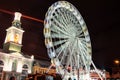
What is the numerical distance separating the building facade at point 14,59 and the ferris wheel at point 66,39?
16772 mm

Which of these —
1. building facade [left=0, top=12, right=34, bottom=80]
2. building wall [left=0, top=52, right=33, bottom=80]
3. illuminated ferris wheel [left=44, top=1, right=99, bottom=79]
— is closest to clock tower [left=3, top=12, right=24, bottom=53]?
building facade [left=0, top=12, right=34, bottom=80]

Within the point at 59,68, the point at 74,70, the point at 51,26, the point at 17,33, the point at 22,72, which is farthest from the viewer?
the point at 17,33

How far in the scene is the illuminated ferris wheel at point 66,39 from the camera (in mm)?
28531

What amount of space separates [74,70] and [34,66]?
21978mm

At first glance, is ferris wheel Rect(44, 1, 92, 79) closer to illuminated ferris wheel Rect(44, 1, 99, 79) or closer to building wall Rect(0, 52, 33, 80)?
illuminated ferris wheel Rect(44, 1, 99, 79)

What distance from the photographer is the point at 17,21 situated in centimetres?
5109

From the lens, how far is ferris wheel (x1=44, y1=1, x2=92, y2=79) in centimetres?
2854

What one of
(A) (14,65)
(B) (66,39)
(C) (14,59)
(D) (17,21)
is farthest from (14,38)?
(B) (66,39)

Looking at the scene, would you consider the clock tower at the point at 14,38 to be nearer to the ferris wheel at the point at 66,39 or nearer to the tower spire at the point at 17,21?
the tower spire at the point at 17,21

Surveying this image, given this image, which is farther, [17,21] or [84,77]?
[17,21]

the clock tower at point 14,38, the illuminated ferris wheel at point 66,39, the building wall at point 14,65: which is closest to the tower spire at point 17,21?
the clock tower at point 14,38

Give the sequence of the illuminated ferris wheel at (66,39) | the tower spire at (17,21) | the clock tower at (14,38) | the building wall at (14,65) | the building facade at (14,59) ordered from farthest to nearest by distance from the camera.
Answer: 1. the tower spire at (17,21)
2. the clock tower at (14,38)
3. the building facade at (14,59)
4. the building wall at (14,65)
5. the illuminated ferris wheel at (66,39)

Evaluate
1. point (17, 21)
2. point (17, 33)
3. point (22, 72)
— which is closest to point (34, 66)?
point (22, 72)

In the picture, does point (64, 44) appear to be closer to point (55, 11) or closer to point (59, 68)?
point (59, 68)
